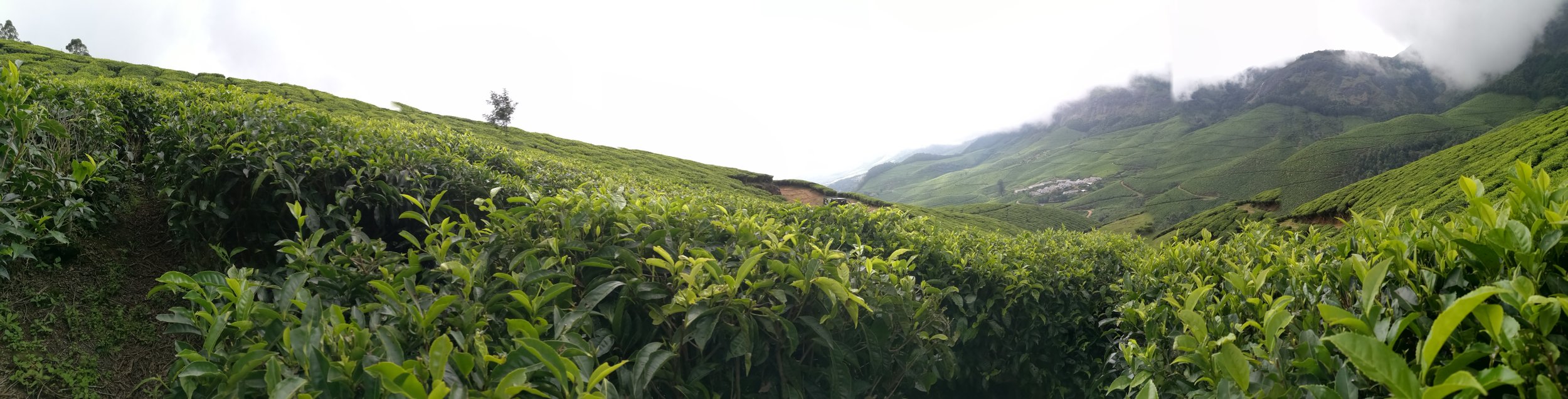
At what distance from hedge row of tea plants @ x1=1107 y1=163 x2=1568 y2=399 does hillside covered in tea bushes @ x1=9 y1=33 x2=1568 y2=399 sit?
0.01 metres

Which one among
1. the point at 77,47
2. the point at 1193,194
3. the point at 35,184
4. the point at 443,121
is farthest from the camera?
the point at 1193,194

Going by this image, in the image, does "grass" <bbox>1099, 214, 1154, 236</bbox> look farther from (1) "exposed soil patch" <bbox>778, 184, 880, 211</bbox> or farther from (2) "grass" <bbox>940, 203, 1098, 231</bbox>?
(1) "exposed soil patch" <bbox>778, 184, 880, 211</bbox>

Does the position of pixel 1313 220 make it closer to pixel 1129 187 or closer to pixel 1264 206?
pixel 1264 206

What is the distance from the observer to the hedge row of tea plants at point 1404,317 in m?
1.21

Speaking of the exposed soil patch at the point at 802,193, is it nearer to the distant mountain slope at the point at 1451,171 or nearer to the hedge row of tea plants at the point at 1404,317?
the distant mountain slope at the point at 1451,171

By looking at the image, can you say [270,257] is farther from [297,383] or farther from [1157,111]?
[1157,111]

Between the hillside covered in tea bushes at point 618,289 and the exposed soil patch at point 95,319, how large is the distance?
0.6 inches

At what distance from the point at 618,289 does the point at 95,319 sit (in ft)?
13.2

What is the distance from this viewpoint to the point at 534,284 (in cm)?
222

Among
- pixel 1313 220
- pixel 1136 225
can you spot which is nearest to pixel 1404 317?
pixel 1313 220

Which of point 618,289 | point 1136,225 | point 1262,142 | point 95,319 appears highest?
point 1262,142

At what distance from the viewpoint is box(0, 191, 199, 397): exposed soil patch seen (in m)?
3.41

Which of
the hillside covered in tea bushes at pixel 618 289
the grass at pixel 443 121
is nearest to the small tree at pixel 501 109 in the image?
the grass at pixel 443 121

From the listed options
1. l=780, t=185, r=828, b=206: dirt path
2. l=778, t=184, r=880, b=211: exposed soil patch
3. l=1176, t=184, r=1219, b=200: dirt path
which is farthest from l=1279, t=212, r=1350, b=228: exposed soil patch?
l=1176, t=184, r=1219, b=200: dirt path
